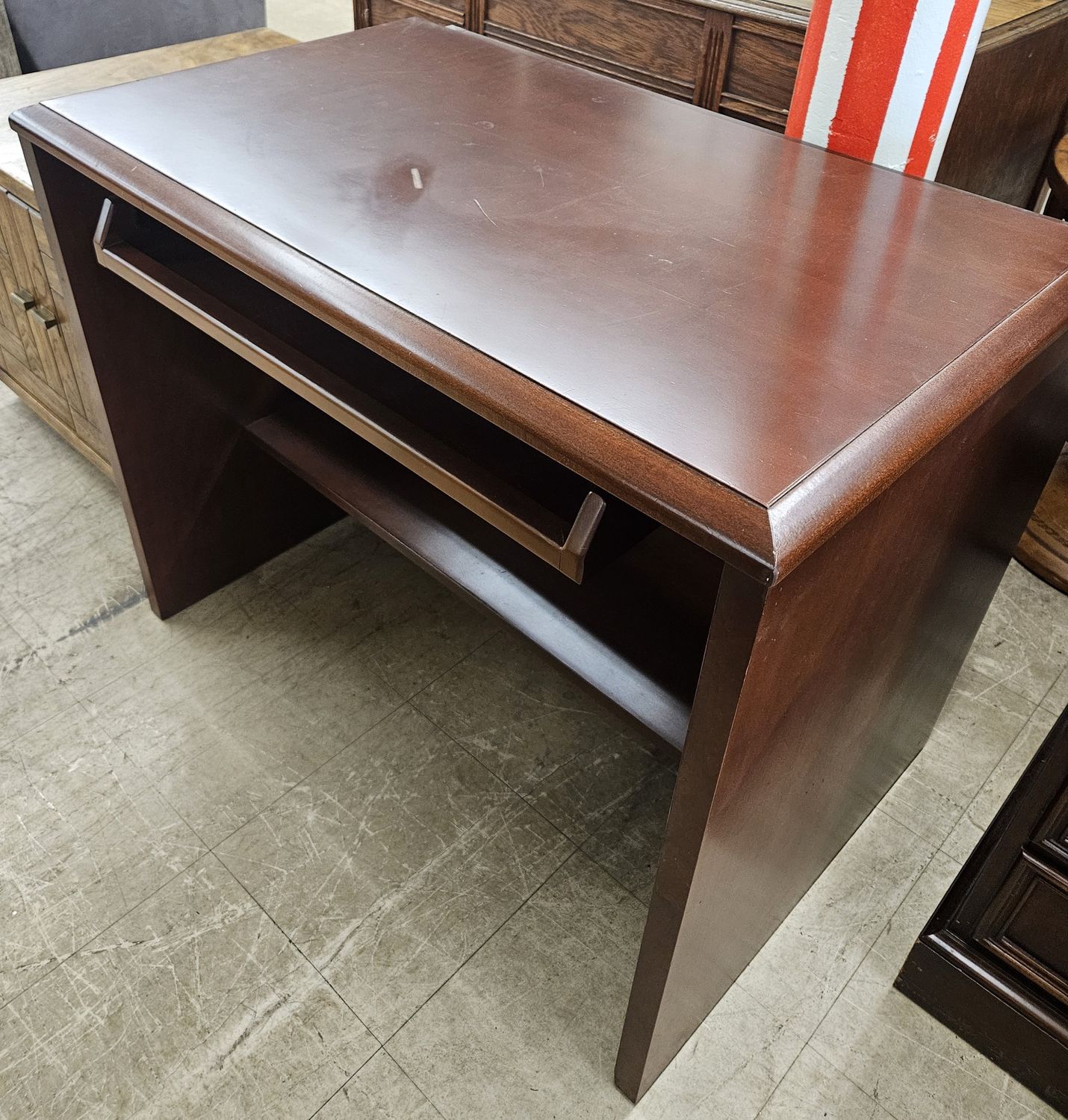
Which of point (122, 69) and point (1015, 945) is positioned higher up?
point (122, 69)

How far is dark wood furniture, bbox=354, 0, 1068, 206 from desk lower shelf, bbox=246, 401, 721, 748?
2.95ft

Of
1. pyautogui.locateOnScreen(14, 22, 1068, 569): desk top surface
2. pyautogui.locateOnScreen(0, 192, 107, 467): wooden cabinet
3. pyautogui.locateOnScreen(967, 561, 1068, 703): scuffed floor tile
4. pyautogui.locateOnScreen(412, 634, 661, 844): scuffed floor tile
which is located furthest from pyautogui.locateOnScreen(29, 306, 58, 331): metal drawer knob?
pyautogui.locateOnScreen(967, 561, 1068, 703): scuffed floor tile

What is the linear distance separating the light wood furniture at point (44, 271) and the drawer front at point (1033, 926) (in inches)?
55.9

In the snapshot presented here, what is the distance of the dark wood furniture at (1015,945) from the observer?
1062 millimetres

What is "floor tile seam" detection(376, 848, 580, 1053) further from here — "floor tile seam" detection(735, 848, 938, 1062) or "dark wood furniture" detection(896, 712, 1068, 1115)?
"dark wood furniture" detection(896, 712, 1068, 1115)

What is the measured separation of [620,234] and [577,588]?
410 millimetres

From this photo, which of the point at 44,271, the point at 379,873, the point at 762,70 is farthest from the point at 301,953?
the point at 762,70

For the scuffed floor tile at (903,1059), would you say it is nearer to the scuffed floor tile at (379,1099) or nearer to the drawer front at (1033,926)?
the drawer front at (1033,926)

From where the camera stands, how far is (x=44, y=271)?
1670 mm

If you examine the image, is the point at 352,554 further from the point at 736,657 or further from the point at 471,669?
the point at 736,657

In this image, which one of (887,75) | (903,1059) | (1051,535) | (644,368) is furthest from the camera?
(1051,535)

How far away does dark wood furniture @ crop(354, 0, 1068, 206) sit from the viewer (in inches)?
64.3

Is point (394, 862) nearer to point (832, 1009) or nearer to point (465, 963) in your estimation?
point (465, 963)

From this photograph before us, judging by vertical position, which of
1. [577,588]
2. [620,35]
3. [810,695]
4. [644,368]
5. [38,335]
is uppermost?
[644,368]
